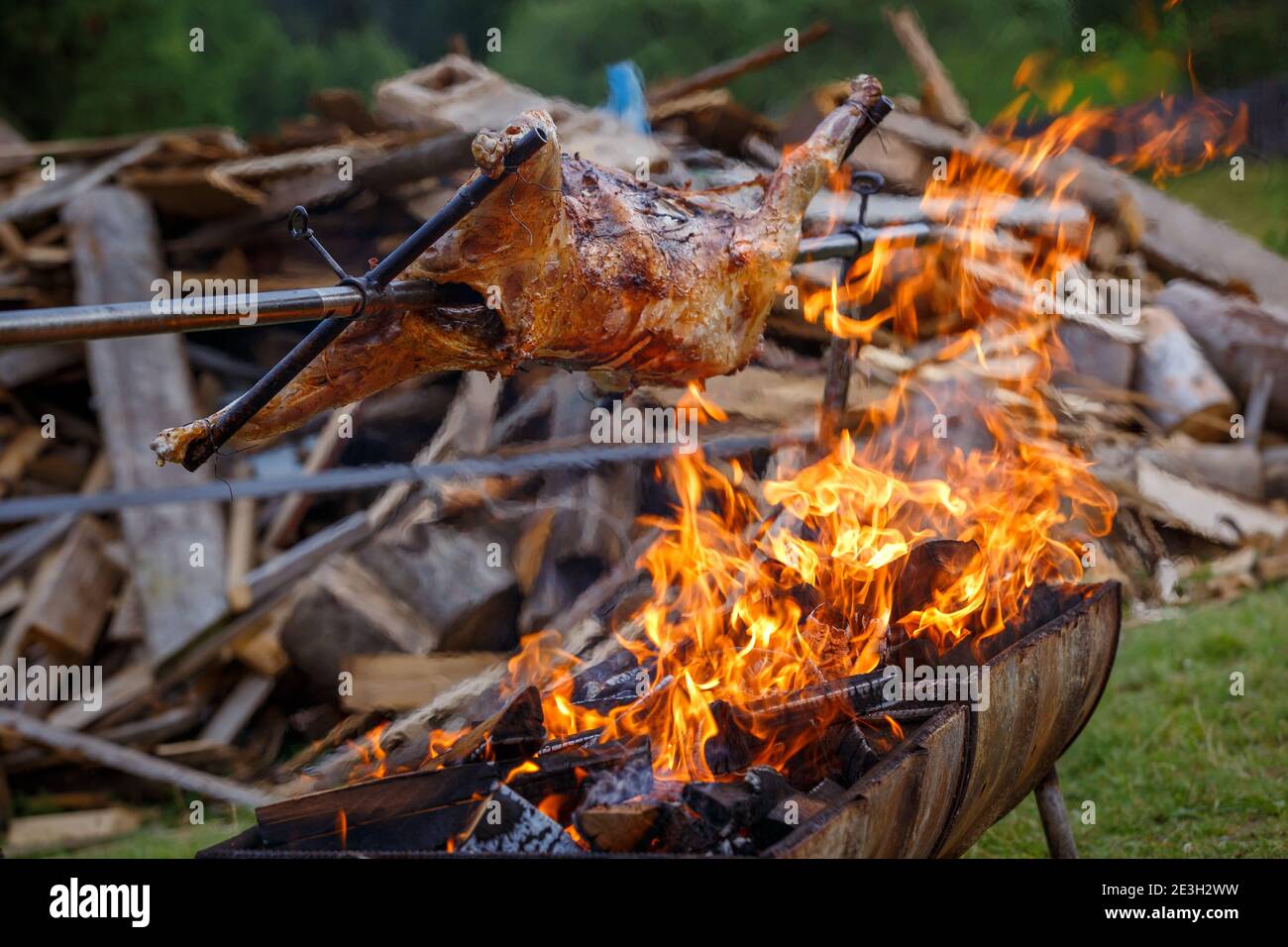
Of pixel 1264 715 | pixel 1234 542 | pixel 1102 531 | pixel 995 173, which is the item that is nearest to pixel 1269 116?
pixel 995 173

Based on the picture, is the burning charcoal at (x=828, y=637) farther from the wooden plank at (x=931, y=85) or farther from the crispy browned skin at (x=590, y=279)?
the wooden plank at (x=931, y=85)

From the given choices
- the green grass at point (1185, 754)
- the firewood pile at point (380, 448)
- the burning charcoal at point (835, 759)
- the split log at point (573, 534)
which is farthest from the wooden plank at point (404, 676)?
the burning charcoal at point (835, 759)

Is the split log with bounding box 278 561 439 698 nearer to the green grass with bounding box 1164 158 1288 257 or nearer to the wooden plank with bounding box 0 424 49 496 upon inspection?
the wooden plank with bounding box 0 424 49 496

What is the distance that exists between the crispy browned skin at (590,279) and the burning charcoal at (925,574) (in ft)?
2.87

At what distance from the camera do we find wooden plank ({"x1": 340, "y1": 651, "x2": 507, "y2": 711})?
5.96 meters

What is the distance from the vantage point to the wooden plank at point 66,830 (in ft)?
19.8

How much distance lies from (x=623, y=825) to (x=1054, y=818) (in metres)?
1.91

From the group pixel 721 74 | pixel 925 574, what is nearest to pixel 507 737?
pixel 925 574

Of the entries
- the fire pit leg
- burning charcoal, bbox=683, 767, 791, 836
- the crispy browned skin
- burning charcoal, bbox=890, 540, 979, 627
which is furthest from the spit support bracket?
burning charcoal, bbox=683, 767, 791, 836

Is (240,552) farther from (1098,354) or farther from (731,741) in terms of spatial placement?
(1098,354)

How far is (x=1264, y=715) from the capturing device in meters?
5.19

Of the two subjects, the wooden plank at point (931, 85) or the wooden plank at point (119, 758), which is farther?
the wooden plank at point (931, 85)

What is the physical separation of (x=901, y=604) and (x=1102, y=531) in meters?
4.18

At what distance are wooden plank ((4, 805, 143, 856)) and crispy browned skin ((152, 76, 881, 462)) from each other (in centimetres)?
427
